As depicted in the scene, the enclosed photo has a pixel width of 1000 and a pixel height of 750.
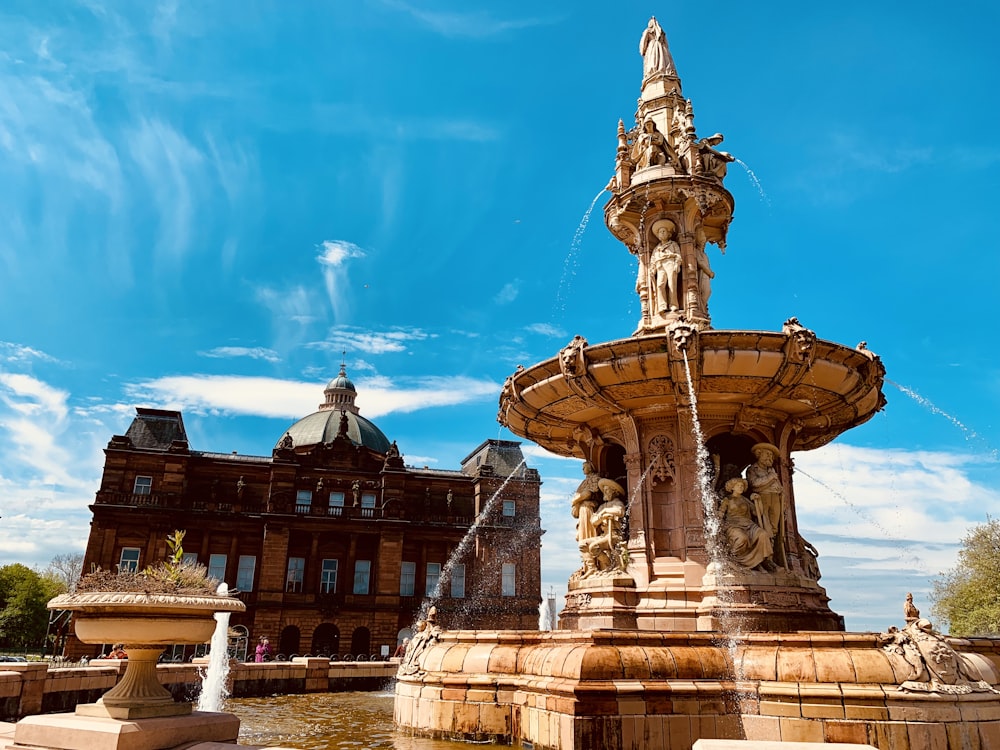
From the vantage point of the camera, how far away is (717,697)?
24.2ft

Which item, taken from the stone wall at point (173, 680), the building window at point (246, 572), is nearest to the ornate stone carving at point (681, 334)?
the stone wall at point (173, 680)

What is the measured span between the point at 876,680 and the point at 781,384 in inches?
165

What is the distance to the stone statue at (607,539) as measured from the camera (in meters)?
10.3

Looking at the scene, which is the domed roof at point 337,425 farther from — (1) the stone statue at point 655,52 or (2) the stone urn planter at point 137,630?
(2) the stone urn planter at point 137,630

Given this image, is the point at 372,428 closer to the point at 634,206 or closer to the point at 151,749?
the point at 634,206

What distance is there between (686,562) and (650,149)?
7510 mm

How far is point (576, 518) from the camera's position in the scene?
1134cm

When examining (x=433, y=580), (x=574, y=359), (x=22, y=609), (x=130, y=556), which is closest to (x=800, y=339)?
(x=574, y=359)

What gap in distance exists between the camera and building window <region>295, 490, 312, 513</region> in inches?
1973

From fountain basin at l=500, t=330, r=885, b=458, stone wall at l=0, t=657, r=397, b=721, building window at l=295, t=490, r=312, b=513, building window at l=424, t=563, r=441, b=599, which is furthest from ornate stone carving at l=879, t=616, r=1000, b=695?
building window at l=295, t=490, r=312, b=513

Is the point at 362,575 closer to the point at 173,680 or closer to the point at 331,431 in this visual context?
the point at 331,431

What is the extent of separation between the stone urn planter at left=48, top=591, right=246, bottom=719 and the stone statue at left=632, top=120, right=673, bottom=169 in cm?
1072

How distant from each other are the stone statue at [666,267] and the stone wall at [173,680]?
10249 mm

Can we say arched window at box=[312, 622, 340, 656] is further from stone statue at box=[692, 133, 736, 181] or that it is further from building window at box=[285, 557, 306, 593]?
stone statue at box=[692, 133, 736, 181]
